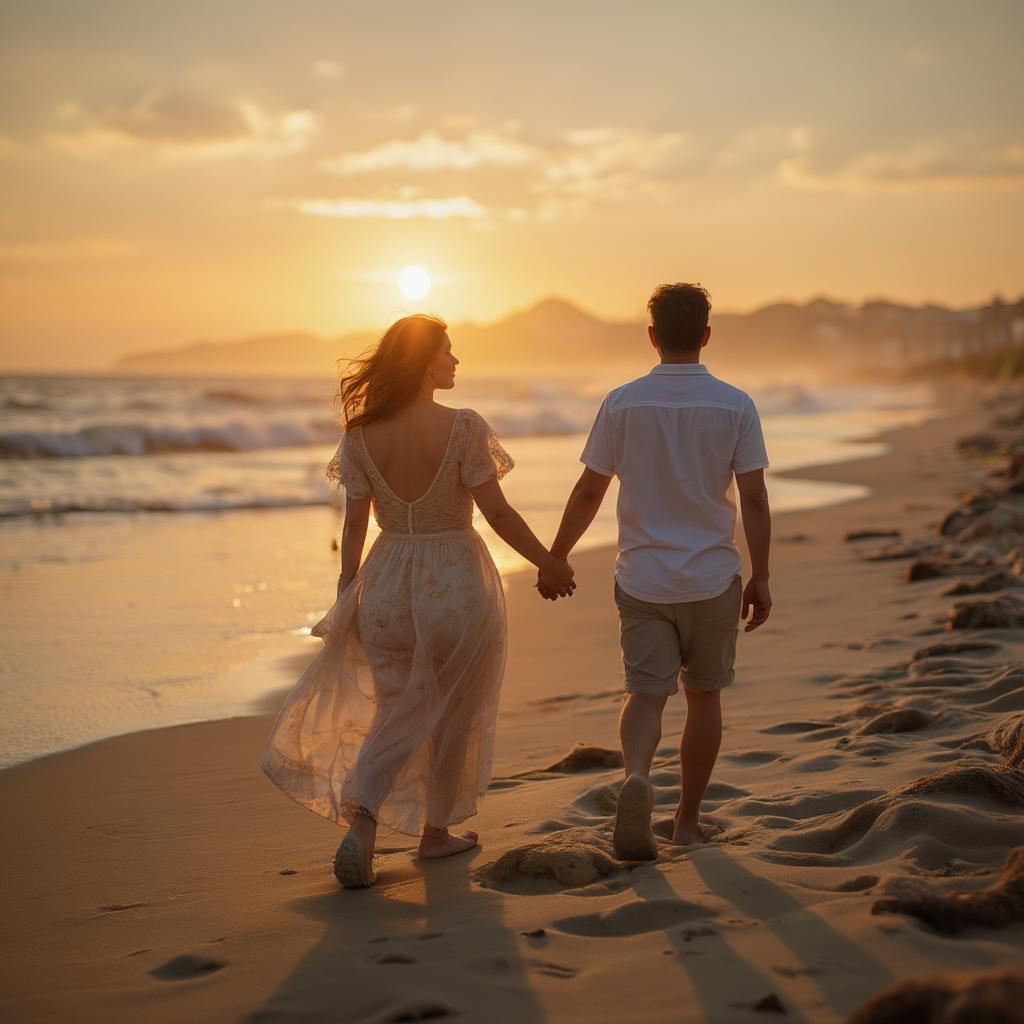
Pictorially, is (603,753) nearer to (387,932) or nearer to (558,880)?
(558,880)

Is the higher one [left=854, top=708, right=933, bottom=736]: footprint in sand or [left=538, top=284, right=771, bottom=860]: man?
[left=538, top=284, right=771, bottom=860]: man

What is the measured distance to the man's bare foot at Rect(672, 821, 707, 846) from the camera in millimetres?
3896

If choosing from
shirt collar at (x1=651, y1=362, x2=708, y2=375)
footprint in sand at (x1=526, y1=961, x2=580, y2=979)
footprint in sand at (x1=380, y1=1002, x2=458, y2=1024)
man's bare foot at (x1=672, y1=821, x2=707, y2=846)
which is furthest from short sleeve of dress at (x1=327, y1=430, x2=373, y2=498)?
footprint in sand at (x1=380, y1=1002, x2=458, y2=1024)

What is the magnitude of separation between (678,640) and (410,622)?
94 centimetres

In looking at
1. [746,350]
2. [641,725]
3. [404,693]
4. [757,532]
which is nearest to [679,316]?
[757,532]

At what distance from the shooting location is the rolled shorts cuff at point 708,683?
388cm

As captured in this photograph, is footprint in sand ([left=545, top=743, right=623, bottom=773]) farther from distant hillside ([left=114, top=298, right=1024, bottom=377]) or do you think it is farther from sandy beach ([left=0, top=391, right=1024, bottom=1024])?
distant hillside ([left=114, top=298, right=1024, bottom=377])

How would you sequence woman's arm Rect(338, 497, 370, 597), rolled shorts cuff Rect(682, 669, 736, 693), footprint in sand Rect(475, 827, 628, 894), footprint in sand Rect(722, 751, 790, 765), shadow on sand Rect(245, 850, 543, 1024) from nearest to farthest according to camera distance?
shadow on sand Rect(245, 850, 543, 1024) → footprint in sand Rect(475, 827, 628, 894) → rolled shorts cuff Rect(682, 669, 736, 693) → woman's arm Rect(338, 497, 370, 597) → footprint in sand Rect(722, 751, 790, 765)

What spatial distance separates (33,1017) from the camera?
2902mm

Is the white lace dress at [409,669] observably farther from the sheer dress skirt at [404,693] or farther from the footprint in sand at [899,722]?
the footprint in sand at [899,722]

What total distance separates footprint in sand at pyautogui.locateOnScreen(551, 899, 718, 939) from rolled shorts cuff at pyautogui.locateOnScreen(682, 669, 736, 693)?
839 mm

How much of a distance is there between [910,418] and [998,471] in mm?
20163

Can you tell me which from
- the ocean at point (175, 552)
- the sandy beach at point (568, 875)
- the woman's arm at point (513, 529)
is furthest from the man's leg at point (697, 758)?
the ocean at point (175, 552)

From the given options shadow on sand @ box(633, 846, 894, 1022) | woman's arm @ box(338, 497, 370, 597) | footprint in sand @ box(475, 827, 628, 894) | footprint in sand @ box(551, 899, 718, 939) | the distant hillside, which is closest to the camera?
shadow on sand @ box(633, 846, 894, 1022)
